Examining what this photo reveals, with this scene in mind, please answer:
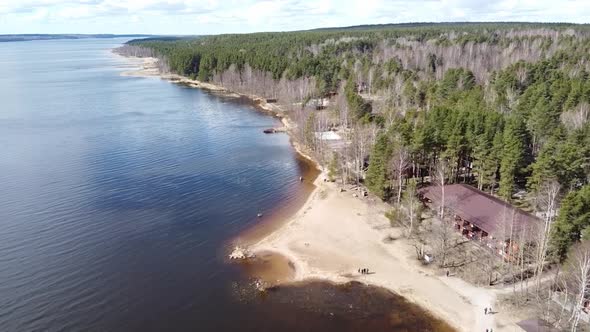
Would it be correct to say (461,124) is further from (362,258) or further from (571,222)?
(362,258)

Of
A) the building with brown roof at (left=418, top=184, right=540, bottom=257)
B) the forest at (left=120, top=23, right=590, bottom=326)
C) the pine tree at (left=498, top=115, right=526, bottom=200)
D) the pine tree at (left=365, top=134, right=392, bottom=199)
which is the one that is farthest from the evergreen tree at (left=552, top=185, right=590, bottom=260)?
the pine tree at (left=365, top=134, right=392, bottom=199)

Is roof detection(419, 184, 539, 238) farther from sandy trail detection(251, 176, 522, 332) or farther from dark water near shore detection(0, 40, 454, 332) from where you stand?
dark water near shore detection(0, 40, 454, 332)

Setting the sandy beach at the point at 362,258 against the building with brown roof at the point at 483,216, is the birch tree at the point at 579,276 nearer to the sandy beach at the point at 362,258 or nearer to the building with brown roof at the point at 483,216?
the sandy beach at the point at 362,258

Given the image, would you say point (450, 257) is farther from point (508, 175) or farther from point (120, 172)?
point (120, 172)

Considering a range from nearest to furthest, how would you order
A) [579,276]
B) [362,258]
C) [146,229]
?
[579,276], [362,258], [146,229]

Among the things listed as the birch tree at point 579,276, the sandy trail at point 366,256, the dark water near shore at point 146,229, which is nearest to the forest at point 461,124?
the birch tree at point 579,276

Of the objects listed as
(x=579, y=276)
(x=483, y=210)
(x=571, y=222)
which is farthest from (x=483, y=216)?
(x=579, y=276)
